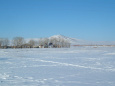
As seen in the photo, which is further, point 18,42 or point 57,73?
point 18,42

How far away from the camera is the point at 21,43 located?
310ft

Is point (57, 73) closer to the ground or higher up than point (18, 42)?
closer to the ground

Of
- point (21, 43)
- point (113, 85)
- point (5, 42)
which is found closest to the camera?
point (113, 85)

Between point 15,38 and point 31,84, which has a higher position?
point 15,38

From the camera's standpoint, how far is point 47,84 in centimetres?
558

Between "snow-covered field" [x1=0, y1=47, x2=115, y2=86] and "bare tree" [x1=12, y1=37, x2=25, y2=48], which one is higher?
"bare tree" [x1=12, y1=37, x2=25, y2=48]

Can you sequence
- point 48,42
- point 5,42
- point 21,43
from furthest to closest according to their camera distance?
point 48,42, point 5,42, point 21,43

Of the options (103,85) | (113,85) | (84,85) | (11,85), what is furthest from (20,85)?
(113,85)

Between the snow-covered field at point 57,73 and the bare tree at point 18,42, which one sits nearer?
the snow-covered field at point 57,73

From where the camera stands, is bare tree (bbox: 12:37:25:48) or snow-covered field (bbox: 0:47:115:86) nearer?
snow-covered field (bbox: 0:47:115:86)

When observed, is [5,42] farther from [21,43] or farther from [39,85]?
[39,85]

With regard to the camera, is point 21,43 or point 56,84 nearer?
point 56,84

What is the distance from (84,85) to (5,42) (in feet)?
345

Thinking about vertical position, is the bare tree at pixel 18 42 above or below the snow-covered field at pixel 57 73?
above
